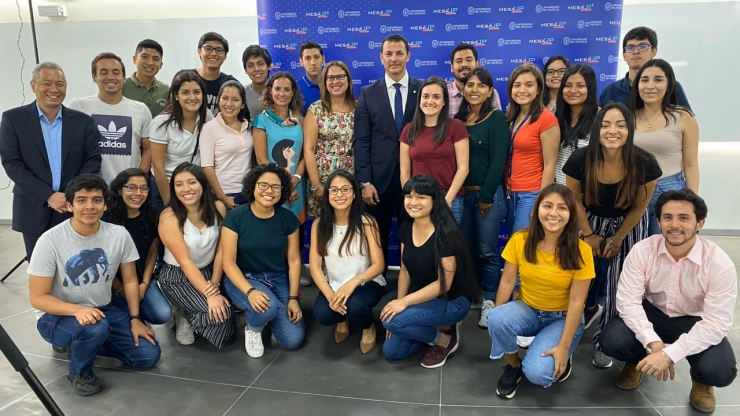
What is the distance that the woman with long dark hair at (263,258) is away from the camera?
2977 millimetres

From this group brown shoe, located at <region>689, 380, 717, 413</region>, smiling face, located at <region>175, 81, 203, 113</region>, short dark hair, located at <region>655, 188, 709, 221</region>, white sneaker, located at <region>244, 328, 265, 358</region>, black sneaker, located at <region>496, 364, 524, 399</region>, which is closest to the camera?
short dark hair, located at <region>655, 188, 709, 221</region>

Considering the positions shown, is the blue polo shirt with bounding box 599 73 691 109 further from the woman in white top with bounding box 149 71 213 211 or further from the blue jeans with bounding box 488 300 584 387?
the woman in white top with bounding box 149 71 213 211

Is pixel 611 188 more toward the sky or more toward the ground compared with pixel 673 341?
more toward the sky

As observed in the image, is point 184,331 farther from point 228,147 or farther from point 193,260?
point 228,147

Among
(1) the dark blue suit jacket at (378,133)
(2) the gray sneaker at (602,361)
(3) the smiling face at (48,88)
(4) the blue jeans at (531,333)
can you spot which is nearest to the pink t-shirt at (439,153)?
(1) the dark blue suit jacket at (378,133)

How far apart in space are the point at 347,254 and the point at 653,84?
2.01 meters

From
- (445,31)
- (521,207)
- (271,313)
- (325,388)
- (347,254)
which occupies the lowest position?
(325,388)

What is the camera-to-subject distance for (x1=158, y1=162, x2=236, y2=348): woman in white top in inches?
117

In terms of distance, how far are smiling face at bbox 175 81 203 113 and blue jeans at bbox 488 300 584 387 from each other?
2.30m

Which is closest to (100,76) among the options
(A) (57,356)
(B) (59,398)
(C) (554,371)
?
(A) (57,356)

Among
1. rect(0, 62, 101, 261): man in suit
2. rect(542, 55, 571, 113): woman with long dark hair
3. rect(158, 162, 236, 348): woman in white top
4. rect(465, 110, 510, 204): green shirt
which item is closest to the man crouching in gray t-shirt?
rect(158, 162, 236, 348): woman in white top

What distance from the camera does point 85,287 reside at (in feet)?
8.73

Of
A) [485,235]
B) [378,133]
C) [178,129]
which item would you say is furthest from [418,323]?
[178,129]

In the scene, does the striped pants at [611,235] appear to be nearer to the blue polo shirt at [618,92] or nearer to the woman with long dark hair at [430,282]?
the woman with long dark hair at [430,282]
